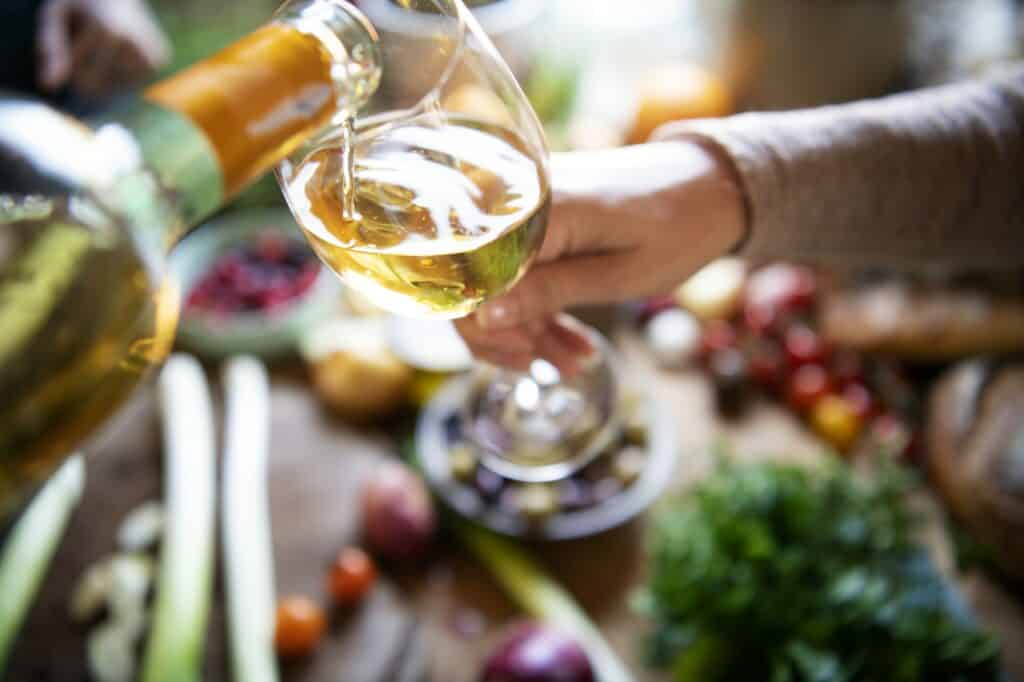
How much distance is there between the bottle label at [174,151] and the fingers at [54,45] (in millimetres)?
902

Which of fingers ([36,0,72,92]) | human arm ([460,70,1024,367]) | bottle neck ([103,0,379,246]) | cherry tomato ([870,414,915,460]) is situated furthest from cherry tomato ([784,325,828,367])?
fingers ([36,0,72,92])

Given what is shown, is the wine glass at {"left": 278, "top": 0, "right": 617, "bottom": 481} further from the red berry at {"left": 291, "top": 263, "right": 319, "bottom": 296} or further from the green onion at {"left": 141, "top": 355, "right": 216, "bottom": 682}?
the red berry at {"left": 291, "top": 263, "right": 319, "bottom": 296}

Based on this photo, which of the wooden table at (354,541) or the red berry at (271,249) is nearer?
the wooden table at (354,541)

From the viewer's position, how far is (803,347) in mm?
1305

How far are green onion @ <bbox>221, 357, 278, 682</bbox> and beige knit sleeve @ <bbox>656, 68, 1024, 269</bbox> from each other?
65cm

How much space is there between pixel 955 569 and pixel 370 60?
92 centimetres

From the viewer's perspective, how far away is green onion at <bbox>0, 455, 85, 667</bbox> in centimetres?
94

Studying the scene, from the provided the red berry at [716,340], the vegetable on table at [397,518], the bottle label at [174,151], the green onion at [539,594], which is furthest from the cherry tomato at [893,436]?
the bottle label at [174,151]

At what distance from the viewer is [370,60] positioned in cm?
48

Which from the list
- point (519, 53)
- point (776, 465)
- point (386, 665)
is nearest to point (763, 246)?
point (776, 465)

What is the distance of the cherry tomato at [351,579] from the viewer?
102cm

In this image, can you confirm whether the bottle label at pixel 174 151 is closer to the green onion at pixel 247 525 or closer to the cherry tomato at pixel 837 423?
the green onion at pixel 247 525

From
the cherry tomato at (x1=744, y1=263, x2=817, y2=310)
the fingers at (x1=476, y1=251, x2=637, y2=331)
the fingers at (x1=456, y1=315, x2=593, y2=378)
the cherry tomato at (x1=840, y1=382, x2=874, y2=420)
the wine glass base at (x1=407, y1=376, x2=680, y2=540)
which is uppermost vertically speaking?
the fingers at (x1=476, y1=251, x2=637, y2=331)

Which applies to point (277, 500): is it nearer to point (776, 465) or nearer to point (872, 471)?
point (776, 465)
